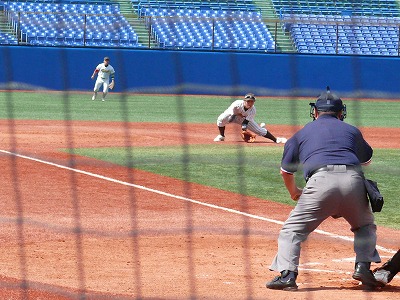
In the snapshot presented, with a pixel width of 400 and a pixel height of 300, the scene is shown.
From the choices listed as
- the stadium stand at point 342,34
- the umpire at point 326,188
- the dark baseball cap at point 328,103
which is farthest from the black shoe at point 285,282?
the stadium stand at point 342,34

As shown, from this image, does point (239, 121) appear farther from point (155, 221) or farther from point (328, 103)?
point (328, 103)

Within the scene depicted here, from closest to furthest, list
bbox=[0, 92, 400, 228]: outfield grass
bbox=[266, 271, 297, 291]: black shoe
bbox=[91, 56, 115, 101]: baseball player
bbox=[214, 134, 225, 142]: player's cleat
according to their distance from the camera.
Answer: bbox=[266, 271, 297, 291]: black shoe → bbox=[0, 92, 400, 228]: outfield grass → bbox=[214, 134, 225, 142]: player's cleat → bbox=[91, 56, 115, 101]: baseball player

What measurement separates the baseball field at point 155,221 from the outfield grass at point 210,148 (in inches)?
2.2

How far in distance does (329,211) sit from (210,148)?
10.1 m

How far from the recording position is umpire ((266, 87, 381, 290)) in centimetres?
649

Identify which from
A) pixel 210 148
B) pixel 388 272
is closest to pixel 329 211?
pixel 388 272

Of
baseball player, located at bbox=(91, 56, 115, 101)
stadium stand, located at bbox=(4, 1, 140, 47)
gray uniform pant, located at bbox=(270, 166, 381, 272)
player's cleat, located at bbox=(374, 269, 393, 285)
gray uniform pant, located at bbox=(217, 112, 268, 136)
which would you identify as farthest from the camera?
stadium stand, located at bbox=(4, 1, 140, 47)

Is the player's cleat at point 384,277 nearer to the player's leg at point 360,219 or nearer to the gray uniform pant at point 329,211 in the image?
the player's leg at point 360,219

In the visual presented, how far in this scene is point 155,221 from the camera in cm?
973

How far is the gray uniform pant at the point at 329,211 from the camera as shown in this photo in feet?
21.2

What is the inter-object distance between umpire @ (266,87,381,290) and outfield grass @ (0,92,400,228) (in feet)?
0.72

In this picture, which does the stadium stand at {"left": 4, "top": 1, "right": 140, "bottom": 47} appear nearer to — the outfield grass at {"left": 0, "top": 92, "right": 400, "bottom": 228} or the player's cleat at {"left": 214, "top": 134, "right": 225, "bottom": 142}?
the outfield grass at {"left": 0, "top": 92, "right": 400, "bottom": 228}

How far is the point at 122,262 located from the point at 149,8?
2762 cm

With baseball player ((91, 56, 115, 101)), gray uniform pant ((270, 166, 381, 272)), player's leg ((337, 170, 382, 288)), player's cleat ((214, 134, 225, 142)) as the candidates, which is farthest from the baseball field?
baseball player ((91, 56, 115, 101))
